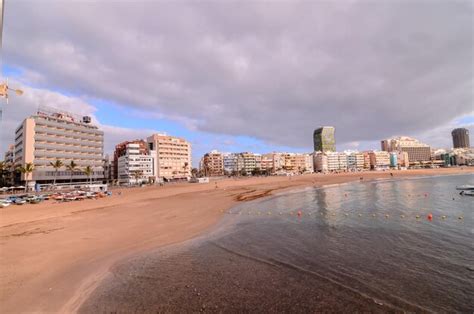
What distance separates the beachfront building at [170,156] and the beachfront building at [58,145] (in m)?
30.5

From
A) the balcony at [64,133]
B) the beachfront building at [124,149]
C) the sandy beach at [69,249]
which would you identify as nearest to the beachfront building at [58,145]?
the balcony at [64,133]

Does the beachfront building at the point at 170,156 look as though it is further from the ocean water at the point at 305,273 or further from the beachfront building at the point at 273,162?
the ocean water at the point at 305,273

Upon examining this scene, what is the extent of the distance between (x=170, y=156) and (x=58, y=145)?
53.8 meters

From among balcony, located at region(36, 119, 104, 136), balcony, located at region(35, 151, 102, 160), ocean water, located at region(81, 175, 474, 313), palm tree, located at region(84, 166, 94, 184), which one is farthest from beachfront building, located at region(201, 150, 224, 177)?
ocean water, located at region(81, 175, 474, 313)

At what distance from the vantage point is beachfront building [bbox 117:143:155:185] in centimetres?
11678

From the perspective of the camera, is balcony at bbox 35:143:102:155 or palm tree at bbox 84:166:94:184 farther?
palm tree at bbox 84:166:94:184

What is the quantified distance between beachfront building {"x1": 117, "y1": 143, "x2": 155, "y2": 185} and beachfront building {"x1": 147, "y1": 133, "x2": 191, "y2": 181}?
19.9 ft

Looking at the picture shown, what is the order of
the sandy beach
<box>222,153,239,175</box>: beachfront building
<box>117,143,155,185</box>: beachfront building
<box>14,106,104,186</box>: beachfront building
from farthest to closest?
<box>222,153,239,175</box>: beachfront building → <box>117,143,155,185</box>: beachfront building → <box>14,106,104,186</box>: beachfront building → the sandy beach

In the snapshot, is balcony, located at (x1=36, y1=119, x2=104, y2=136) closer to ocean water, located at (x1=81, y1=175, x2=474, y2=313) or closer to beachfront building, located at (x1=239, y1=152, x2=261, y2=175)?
ocean water, located at (x1=81, y1=175, x2=474, y2=313)

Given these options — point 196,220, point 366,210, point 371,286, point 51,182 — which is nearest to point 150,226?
point 196,220

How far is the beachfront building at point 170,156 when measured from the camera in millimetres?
131250

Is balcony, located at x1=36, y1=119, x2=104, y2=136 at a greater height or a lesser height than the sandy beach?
greater

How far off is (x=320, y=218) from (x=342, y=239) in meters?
7.54

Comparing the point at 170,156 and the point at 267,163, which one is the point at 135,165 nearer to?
the point at 170,156
